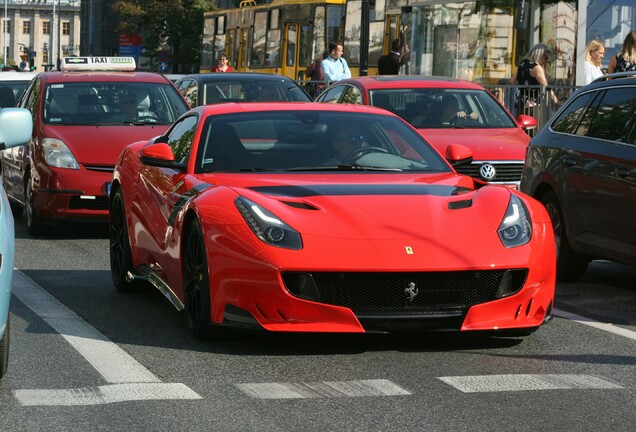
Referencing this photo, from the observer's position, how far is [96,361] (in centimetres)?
709

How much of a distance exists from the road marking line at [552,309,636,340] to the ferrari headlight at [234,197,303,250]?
7.33ft

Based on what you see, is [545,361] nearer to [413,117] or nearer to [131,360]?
[131,360]

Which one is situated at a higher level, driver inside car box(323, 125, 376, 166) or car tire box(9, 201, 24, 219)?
driver inside car box(323, 125, 376, 166)

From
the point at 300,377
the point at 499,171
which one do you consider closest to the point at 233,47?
the point at 499,171

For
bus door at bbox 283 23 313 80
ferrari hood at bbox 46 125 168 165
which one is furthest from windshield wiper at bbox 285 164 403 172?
bus door at bbox 283 23 313 80

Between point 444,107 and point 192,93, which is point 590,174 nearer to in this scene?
point 444,107

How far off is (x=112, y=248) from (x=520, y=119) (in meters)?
6.47

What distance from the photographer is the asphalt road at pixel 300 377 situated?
5793 mm

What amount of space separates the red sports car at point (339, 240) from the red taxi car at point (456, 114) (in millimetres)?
6545

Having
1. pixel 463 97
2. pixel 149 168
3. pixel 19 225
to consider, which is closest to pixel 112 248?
pixel 149 168

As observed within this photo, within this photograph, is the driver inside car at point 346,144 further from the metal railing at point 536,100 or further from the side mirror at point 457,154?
the metal railing at point 536,100

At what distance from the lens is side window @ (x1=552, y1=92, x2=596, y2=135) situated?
36.3ft

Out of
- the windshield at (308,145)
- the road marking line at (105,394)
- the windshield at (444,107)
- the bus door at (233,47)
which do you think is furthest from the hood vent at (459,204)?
the bus door at (233,47)

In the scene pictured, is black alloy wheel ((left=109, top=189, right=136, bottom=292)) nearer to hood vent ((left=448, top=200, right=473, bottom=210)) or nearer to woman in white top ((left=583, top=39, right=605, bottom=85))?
hood vent ((left=448, top=200, right=473, bottom=210))
